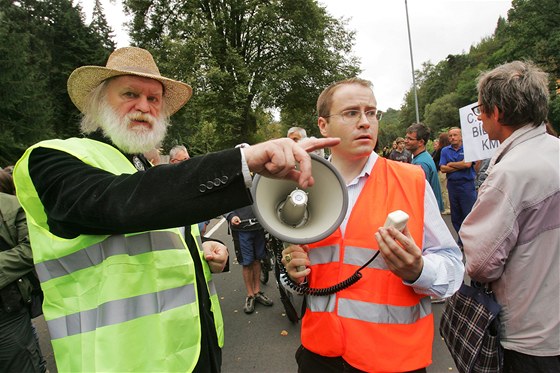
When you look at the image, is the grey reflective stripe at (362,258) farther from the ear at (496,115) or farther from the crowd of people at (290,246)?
the ear at (496,115)

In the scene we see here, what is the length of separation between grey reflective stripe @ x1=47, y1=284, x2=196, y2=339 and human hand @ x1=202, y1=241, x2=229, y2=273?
417 millimetres

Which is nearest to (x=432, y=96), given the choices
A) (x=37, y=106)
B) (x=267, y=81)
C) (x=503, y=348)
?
(x=267, y=81)

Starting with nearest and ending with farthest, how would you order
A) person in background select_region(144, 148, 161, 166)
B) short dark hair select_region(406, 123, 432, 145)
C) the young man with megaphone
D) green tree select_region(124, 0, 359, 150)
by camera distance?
the young man with megaphone → person in background select_region(144, 148, 161, 166) → short dark hair select_region(406, 123, 432, 145) → green tree select_region(124, 0, 359, 150)

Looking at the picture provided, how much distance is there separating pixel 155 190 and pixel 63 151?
0.49 metres

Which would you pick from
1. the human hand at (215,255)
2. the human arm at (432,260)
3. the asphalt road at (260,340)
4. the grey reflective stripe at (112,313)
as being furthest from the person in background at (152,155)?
the asphalt road at (260,340)

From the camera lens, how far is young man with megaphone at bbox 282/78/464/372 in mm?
1470

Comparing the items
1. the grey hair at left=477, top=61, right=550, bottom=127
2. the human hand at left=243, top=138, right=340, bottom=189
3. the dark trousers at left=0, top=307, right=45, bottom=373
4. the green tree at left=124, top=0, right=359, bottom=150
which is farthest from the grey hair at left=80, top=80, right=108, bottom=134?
the green tree at left=124, top=0, right=359, bottom=150

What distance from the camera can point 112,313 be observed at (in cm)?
122

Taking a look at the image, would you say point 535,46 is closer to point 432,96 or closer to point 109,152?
point 109,152

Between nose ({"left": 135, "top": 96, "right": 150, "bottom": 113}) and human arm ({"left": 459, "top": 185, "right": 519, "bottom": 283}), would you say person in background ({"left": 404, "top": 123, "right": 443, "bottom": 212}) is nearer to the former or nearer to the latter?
human arm ({"left": 459, "top": 185, "right": 519, "bottom": 283})

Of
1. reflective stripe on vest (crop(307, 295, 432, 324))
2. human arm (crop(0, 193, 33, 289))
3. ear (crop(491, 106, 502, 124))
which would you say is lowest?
reflective stripe on vest (crop(307, 295, 432, 324))

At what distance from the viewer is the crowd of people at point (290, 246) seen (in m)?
1.02

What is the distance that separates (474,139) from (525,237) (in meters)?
3.52

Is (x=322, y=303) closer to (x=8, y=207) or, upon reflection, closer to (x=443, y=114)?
(x=8, y=207)
